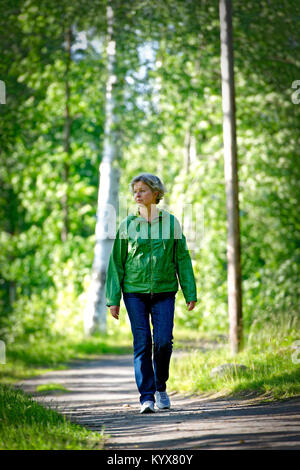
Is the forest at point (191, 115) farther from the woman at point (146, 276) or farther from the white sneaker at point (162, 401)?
the woman at point (146, 276)

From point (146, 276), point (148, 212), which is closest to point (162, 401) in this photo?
point (146, 276)

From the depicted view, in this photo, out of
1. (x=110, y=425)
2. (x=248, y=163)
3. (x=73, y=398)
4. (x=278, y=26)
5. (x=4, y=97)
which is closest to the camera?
(x=110, y=425)

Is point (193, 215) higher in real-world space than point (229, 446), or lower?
higher

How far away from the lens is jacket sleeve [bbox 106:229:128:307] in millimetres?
6074

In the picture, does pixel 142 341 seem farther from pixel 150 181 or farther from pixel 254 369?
pixel 254 369

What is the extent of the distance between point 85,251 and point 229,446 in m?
14.8

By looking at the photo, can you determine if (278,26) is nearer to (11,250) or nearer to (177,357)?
(177,357)

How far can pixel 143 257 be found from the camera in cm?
607

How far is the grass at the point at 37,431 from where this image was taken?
443 cm

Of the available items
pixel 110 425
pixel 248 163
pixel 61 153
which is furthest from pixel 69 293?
pixel 110 425

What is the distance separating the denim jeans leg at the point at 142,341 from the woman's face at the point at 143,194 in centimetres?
79

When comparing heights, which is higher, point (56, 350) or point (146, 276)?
point (146, 276)

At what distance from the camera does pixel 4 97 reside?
1201 centimetres

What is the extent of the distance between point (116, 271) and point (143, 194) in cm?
69
